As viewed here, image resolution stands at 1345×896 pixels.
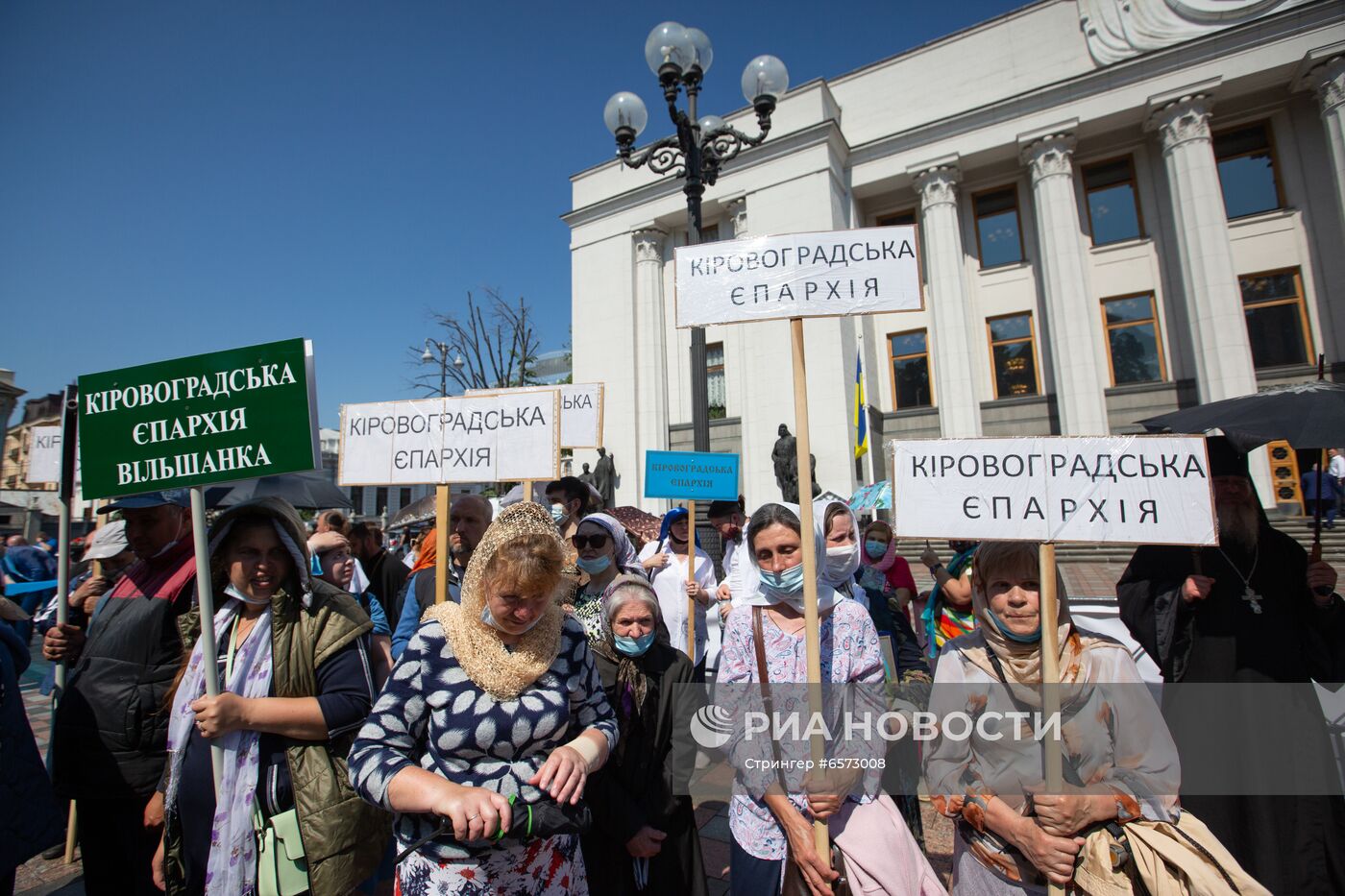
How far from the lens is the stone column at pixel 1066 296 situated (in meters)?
16.3

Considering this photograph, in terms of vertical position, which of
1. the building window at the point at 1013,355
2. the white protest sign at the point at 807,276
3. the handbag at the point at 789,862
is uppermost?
the building window at the point at 1013,355

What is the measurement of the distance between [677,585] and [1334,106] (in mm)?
20278

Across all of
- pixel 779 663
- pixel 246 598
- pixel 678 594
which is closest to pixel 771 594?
pixel 779 663

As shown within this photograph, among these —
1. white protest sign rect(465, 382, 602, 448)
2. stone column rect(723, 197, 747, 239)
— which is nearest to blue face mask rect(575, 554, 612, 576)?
white protest sign rect(465, 382, 602, 448)

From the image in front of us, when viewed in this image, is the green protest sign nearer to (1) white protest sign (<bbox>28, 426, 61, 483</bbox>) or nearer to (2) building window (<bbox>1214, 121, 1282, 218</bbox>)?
(1) white protest sign (<bbox>28, 426, 61, 483</bbox>)

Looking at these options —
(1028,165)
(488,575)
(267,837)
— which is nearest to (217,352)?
(488,575)

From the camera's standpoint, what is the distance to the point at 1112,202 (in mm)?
17891

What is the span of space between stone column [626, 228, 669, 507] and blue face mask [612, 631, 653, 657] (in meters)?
17.8

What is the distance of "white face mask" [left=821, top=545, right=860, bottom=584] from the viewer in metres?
3.15

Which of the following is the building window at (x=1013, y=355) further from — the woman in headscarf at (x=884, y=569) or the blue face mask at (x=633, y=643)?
the blue face mask at (x=633, y=643)

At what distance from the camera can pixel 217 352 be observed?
2418 millimetres

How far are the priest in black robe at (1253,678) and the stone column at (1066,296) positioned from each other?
1526 cm

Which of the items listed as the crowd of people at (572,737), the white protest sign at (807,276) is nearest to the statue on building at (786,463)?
the crowd of people at (572,737)

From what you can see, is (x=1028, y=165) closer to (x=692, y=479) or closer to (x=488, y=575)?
(x=692, y=479)
